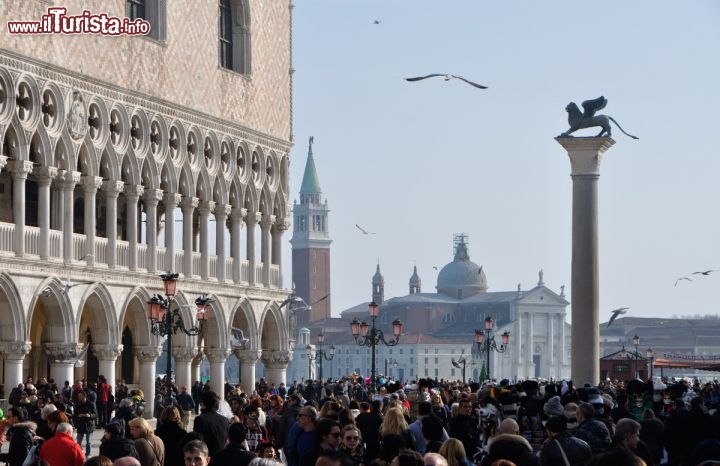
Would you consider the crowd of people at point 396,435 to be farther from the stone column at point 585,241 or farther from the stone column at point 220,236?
the stone column at point 220,236

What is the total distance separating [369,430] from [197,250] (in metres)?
29.5

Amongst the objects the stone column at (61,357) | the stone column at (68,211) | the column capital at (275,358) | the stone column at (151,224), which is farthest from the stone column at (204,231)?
the stone column at (61,357)

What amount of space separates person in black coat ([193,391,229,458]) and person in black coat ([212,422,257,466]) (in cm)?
229

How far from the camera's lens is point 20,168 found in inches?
1362

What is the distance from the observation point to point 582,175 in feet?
108

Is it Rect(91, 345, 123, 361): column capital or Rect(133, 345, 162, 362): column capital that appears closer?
Rect(91, 345, 123, 361): column capital

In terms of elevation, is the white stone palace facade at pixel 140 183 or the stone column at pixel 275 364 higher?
the white stone palace facade at pixel 140 183

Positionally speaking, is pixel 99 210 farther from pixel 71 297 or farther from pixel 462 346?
pixel 462 346

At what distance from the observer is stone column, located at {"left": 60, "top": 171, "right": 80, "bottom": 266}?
119 ft

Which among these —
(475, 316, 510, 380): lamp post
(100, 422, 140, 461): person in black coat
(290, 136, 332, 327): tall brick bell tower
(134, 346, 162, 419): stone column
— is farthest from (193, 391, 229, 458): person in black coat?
(290, 136, 332, 327): tall brick bell tower

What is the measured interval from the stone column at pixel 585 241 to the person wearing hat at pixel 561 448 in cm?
1986

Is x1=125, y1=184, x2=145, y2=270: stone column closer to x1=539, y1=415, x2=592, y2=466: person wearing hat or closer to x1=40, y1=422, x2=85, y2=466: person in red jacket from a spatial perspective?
x1=40, y1=422, x2=85, y2=466: person in red jacket

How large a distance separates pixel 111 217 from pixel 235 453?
26.4 m

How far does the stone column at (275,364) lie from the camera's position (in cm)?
4653
